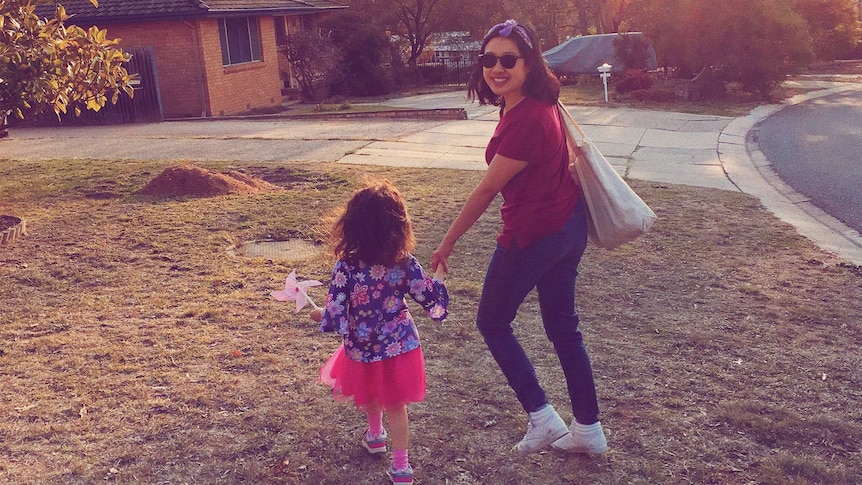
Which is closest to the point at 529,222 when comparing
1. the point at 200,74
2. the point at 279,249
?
the point at 279,249

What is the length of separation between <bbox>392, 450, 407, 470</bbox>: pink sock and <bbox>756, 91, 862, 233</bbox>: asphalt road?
6062 mm

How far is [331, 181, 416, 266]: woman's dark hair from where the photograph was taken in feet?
9.29

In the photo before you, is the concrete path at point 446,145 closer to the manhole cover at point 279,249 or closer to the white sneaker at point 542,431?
the manhole cover at point 279,249

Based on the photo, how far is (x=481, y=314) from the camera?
3.11 meters

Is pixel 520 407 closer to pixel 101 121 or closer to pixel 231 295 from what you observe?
pixel 231 295

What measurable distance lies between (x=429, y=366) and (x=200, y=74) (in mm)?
16463

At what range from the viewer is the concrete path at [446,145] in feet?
31.7

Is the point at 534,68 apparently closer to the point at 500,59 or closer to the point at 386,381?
the point at 500,59

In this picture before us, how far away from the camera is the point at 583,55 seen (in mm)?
28219

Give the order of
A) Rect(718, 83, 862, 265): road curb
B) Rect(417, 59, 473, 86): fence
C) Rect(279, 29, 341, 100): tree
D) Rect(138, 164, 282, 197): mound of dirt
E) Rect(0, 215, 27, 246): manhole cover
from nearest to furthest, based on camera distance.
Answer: Rect(0, 215, 27, 246): manhole cover
Rect(718, 83, 862, 265): road curb
Rect(138, 164, 282, 197): mound of dirt
Rect(279, 29, 341, 100): tree
Rect(417, 59, 473, 86): fence

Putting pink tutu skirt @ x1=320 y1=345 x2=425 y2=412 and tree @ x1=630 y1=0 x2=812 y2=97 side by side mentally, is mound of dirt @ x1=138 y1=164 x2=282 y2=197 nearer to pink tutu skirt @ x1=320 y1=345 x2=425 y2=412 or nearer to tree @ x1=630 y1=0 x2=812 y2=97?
pink tutu skirt @ x1=320 y1=345 x2=425 y2=412

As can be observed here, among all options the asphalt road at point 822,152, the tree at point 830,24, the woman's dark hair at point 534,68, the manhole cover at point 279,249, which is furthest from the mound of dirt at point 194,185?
the tree at point 830,24

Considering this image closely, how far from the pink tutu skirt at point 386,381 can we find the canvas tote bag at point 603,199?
35.0 inches

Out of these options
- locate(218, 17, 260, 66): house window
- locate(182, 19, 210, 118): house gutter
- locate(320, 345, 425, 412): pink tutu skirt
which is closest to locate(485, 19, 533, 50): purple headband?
locate(320, 345, 425, 412): pink tutu skirt
